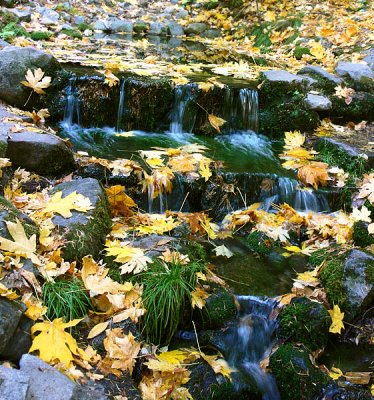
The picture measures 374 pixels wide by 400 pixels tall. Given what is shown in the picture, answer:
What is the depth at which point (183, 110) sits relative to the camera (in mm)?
6113

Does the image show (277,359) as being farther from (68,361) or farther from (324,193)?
(324,193)

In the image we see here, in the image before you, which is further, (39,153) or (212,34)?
A: (212,34)

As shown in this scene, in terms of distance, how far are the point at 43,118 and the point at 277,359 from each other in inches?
155

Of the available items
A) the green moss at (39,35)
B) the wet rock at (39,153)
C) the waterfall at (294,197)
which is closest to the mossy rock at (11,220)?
the wet rock at (39,153)

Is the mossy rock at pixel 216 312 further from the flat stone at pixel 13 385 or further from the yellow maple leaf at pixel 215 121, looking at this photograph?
the yellow maple leaf at pixel 215 121

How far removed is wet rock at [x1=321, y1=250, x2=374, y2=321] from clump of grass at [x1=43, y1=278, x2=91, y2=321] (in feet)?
5.83

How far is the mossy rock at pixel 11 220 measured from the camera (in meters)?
2.69

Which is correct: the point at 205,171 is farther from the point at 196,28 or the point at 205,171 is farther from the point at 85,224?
the point at 196,28

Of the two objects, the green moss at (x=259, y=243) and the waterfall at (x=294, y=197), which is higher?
the waterfall at (x=294, y=197)

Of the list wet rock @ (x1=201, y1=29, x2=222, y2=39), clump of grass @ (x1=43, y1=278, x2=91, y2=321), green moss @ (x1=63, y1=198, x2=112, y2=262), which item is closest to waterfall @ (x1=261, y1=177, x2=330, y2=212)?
green moss @ (x1=63, y1=198, x2=112, y2=262)

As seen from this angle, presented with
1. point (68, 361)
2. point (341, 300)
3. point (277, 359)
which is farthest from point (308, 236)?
point (68, 361)

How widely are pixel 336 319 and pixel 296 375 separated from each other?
0.60m

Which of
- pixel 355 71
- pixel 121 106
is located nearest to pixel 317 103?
pixel 355 71

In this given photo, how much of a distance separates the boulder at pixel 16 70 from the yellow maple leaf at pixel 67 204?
2.43m
